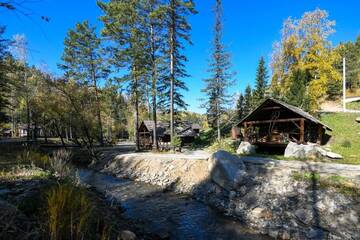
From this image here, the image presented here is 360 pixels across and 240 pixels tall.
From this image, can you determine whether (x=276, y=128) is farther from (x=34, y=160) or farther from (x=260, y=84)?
(x=34, y=160)

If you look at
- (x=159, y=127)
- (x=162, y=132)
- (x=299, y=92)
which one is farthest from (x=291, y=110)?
(x=159, y=127)

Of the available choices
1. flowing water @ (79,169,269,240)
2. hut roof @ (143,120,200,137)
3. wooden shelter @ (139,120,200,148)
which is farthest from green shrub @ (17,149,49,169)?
hut roof @ (143,120,200,137)

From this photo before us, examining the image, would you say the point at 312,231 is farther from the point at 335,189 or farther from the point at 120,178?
the point at 120,178

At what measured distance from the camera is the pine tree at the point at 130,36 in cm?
1894

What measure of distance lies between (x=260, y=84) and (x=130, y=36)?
20884mm

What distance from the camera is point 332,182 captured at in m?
7.93

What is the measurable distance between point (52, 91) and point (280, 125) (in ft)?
70.8

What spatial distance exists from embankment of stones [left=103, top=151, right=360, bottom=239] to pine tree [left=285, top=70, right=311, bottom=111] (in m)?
14.8

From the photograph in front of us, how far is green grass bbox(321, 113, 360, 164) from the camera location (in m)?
12.7

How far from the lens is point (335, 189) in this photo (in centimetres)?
754

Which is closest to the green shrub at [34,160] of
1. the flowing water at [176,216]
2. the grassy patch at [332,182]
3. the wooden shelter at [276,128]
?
the flowing water at [176,216]

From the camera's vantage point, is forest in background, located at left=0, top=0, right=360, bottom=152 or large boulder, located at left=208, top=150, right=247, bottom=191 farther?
forest in background, located at left=0, top=0, right=360, bottom=152

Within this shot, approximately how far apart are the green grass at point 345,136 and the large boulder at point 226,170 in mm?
5946

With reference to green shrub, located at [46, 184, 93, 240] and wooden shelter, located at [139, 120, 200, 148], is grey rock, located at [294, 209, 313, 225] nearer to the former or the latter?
green shrub, located at [46, 184, 93, 240]
